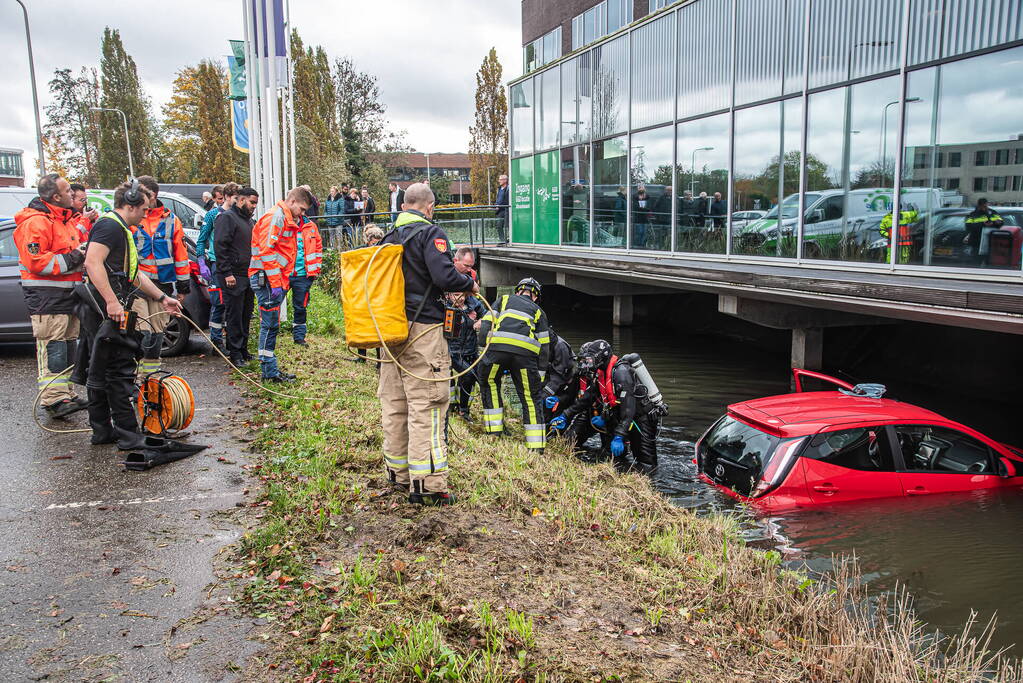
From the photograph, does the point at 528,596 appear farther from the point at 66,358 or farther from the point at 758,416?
the point at 66,358

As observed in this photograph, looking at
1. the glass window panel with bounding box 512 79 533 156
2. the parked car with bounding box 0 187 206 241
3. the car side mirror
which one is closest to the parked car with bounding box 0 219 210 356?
the parked car with bounding box 0 187 206 241

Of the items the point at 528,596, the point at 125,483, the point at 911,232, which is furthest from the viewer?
the point at 911,232

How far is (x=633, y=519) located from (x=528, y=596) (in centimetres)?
195

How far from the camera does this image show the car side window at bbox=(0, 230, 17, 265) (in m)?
10.0

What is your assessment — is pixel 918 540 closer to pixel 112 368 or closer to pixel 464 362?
pixel 464 362

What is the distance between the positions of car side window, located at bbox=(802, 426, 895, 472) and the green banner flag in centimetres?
1159

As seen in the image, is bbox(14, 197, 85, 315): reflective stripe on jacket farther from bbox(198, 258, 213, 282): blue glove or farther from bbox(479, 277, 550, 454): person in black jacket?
bbox(479, 277, 550, 454): person in black jacket

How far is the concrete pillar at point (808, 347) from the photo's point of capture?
40.8 ft

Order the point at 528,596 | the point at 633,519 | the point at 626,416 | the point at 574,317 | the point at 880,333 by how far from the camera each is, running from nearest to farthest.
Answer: the point at 528,596, the point at 633,519, the point at 626,416, the point at 880,333, the point at 574,317

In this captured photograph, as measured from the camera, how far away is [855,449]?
6.81 metres

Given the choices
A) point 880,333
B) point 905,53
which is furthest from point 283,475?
point 880,333

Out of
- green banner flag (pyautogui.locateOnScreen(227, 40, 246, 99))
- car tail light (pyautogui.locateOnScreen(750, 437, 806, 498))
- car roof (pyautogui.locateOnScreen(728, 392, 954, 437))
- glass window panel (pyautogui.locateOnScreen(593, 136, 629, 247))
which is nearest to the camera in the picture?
car tail light (pyautogui.locateOnScreen(750, 437, 806, 498))

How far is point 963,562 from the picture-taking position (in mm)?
6090

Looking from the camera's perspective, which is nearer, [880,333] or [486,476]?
[486,476]
